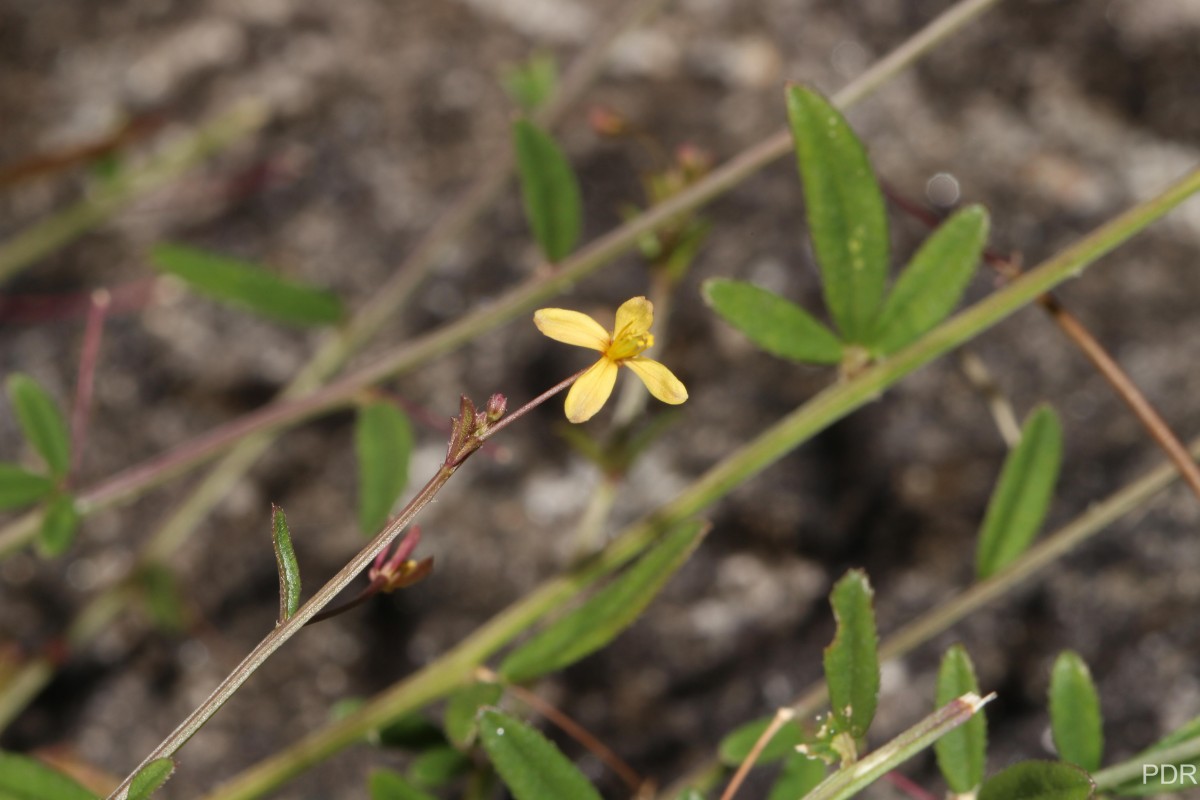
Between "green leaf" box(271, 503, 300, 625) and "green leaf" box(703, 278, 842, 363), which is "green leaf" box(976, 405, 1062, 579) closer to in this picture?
"green leaf" box(703, 278, 842, 363)

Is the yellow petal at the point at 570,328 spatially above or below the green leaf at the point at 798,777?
above

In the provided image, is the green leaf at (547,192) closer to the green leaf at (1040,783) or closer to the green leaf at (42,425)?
the green leaf at (42,425)

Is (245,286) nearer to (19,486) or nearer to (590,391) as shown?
(19,486)

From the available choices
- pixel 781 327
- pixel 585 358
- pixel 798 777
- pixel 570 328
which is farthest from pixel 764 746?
pixel 585 358

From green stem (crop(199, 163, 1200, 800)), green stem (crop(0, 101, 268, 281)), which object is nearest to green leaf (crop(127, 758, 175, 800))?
green stem (crop(199, 163, 1200, 800))

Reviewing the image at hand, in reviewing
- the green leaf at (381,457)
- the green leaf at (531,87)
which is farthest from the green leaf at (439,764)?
the green leaf at (531,87)

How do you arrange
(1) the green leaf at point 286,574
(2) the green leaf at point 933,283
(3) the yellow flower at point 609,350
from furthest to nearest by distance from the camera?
(2) the green leaf at point 933,283
(3) the yellow flower at point 609,350
(1) the green leaf at point 286,574

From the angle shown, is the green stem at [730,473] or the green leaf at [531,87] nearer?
the green stem at [730,473]
